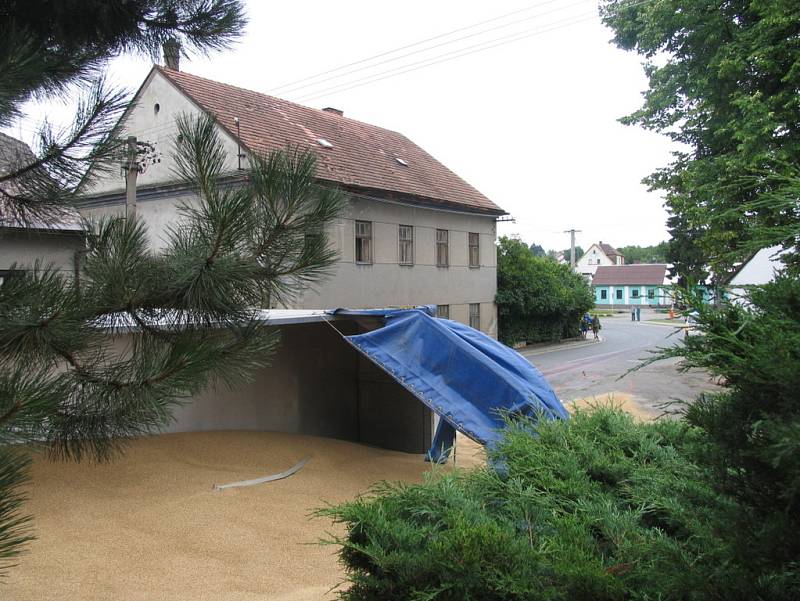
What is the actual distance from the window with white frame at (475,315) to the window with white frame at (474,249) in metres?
1.76

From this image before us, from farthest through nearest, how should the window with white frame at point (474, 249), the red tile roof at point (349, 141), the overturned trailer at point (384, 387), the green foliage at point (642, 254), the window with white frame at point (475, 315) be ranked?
the green foliage at point (642, 254)
the window with white frame at point (475, 315)
the window with white frame at point (474, 249)
the red tile roof at point (349, 141)
the overturned trailer at point (384, 387)

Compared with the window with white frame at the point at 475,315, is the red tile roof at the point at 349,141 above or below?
above

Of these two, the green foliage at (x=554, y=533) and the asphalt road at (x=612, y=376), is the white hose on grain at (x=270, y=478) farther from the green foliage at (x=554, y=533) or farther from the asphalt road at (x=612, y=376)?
the asphalt road at (x=612, y=376)

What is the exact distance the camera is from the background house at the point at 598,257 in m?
98.1

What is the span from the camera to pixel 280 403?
11062mm

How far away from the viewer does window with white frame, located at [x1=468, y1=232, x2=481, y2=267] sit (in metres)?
26.1

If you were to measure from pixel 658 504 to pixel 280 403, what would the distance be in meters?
8.62

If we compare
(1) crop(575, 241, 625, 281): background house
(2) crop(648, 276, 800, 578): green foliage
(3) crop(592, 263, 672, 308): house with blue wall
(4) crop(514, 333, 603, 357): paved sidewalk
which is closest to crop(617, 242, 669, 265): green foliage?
(1) crop(575, 241, 625, 281): background house

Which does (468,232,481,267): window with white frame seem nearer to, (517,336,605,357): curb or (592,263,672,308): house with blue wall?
(517,336,605,357): curb

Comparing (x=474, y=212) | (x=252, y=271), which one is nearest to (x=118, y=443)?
(x=252, y=271)

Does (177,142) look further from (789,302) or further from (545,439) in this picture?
(545,439)

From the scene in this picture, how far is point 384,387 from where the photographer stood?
12.1 metres

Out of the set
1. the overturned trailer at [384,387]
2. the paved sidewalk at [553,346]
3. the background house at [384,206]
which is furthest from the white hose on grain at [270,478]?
the paved sidewalk at [553,346]

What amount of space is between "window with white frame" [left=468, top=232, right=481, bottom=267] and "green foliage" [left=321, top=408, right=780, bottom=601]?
71.6 ft
